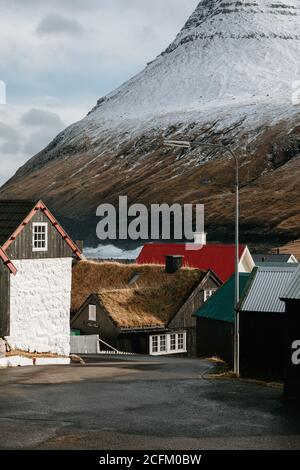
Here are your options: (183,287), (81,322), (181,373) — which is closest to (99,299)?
(81,322)

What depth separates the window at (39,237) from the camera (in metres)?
39.0

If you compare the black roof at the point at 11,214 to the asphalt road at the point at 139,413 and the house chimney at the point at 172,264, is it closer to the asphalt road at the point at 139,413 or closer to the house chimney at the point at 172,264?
the asphalt road at the point at 139,413

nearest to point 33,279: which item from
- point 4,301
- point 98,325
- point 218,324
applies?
point 4,301

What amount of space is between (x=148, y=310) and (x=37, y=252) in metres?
18.8

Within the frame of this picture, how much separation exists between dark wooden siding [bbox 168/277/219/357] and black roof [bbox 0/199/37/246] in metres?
19.3

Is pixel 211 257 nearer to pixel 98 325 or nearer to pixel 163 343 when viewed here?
pixel 163 343

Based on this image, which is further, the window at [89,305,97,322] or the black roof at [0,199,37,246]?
the window at [89,305,97,322]

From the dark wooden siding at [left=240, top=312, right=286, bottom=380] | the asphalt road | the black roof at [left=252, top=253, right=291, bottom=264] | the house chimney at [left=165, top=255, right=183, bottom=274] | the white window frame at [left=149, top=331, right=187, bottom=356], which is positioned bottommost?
the white window frame at [left=149, top=331, right=187, bottom=356]

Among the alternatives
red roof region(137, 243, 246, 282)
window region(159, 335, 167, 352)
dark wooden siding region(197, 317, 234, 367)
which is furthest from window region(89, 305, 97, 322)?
red roof region(137, 243, 246, 282)

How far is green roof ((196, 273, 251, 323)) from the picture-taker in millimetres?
45750

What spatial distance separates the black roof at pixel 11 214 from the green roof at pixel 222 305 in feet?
43.5

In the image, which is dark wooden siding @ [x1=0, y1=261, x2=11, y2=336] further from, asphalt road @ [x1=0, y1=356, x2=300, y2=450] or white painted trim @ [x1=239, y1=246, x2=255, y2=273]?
white painted trim @ [x1=239, y1=246, x2=255, y2=273]

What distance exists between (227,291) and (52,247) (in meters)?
11.9
